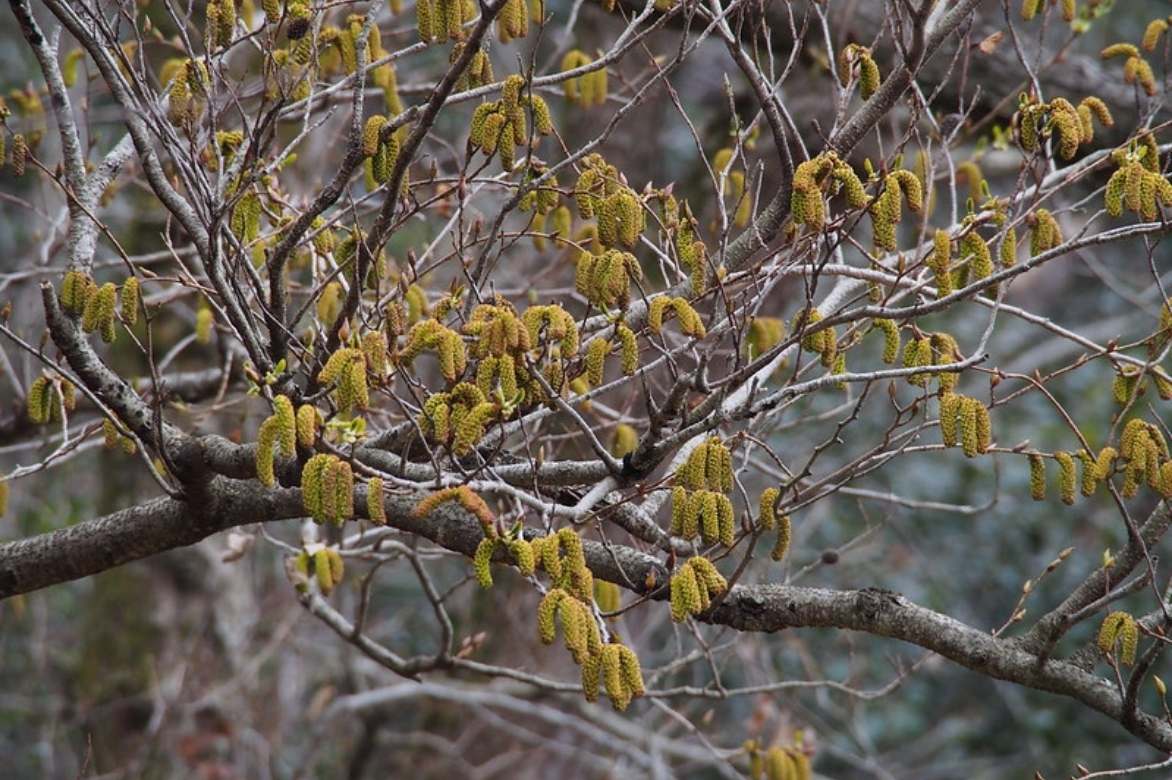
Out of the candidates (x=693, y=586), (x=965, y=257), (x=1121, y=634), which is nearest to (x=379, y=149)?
(x=693, y=586)

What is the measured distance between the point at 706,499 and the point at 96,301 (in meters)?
1.22

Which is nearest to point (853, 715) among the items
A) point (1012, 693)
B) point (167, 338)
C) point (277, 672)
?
point (1012, 693)

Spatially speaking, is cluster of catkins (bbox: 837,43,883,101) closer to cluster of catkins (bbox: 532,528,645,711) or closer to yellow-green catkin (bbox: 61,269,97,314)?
cluster of catkins (bbox: 532,528,645,711)

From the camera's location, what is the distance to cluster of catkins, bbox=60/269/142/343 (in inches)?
103

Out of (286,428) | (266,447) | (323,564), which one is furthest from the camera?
(323,564)

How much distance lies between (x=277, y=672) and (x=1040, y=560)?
4288 millimetres

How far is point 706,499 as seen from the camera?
2.41 meters

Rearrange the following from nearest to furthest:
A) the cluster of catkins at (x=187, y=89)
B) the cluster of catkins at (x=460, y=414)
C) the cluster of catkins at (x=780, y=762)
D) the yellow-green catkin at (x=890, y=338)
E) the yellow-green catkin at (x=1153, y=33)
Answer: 1. the cluster of catkins at (x=460, y=414)
2. the cluster of catkins at (x=187, y=89)
3. the yellow-green catkin at (x=890, y=338)
4. the cluster of catkins at (x=780, y=762)
5. the yellow-green catkin at (x=1153, y=33)

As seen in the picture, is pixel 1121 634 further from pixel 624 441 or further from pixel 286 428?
pixel 286 428

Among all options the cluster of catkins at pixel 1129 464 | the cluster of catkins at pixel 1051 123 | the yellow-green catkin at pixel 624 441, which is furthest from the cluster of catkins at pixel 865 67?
the yellow-green catkin at pixel 624 441

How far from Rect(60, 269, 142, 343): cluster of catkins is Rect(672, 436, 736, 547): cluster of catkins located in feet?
3.62

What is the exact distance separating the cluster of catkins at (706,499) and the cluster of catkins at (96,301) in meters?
1.10

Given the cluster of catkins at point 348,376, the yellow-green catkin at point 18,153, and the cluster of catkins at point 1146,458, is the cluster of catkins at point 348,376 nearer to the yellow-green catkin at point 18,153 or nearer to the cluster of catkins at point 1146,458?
→ the yellow-green catkin at point 18,153

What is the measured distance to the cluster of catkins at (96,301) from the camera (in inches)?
103
